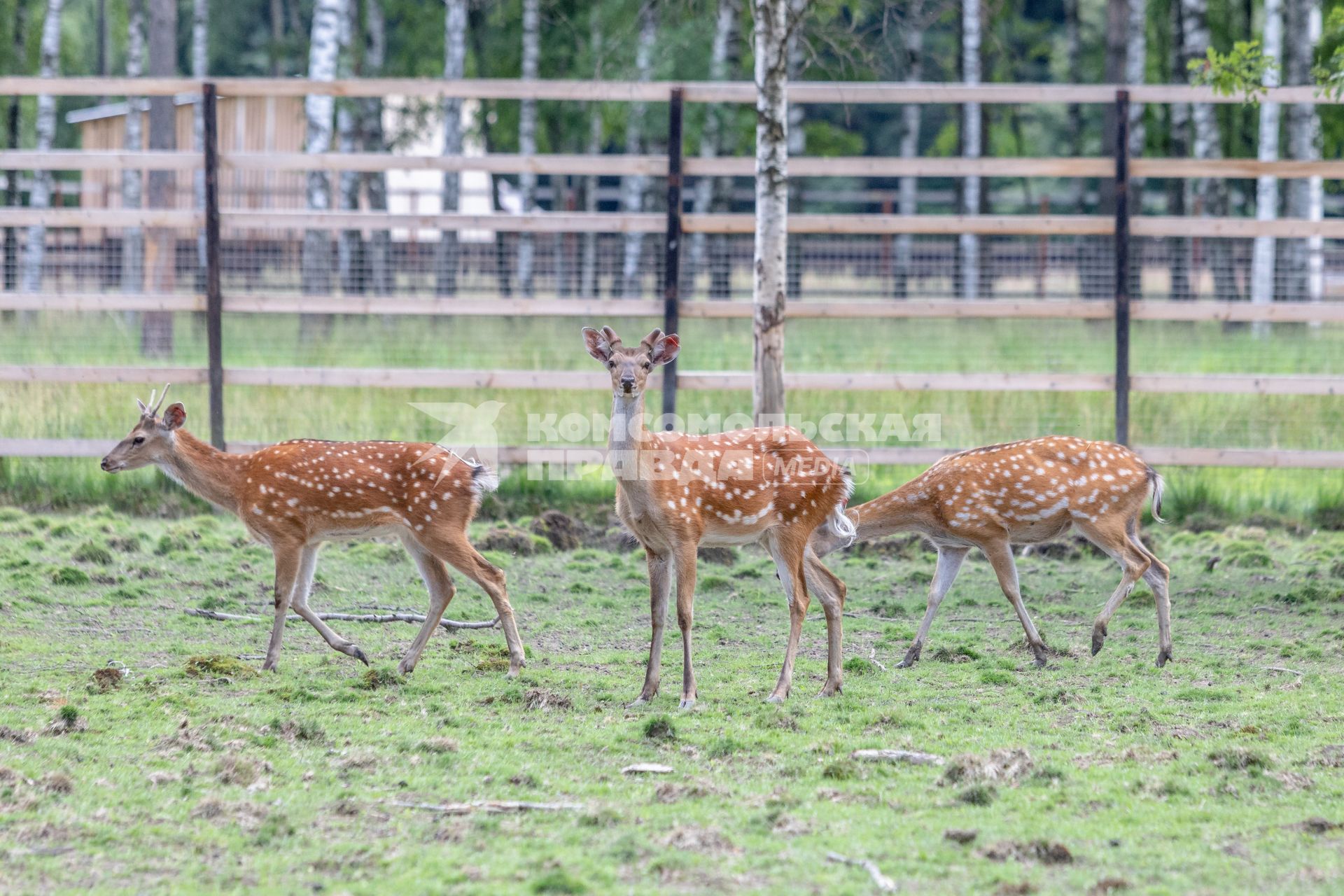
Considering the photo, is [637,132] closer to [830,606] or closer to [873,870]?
[830,606]

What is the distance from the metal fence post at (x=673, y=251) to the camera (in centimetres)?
1045

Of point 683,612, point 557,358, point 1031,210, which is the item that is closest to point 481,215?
point 557,358

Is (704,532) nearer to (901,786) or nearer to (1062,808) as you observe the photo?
(901,786)

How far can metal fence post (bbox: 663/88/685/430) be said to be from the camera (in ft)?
34.3

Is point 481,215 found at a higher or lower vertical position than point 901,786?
higher

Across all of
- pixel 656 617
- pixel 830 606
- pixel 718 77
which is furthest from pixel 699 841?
pixel 718 77

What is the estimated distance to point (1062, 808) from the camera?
4.77 meters

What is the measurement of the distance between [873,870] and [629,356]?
2.98 meters

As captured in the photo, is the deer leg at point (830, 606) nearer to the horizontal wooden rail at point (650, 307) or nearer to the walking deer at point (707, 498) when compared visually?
the walking deer at point (707, 498)

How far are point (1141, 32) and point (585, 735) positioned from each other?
1992cm

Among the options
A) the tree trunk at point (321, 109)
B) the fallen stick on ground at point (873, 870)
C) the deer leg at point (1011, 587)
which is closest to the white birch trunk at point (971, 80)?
the tree trunk at point (321, 109)

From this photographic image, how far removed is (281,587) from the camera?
702 cm

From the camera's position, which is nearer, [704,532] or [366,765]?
[366,765]

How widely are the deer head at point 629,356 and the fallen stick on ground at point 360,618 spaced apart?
172cm
